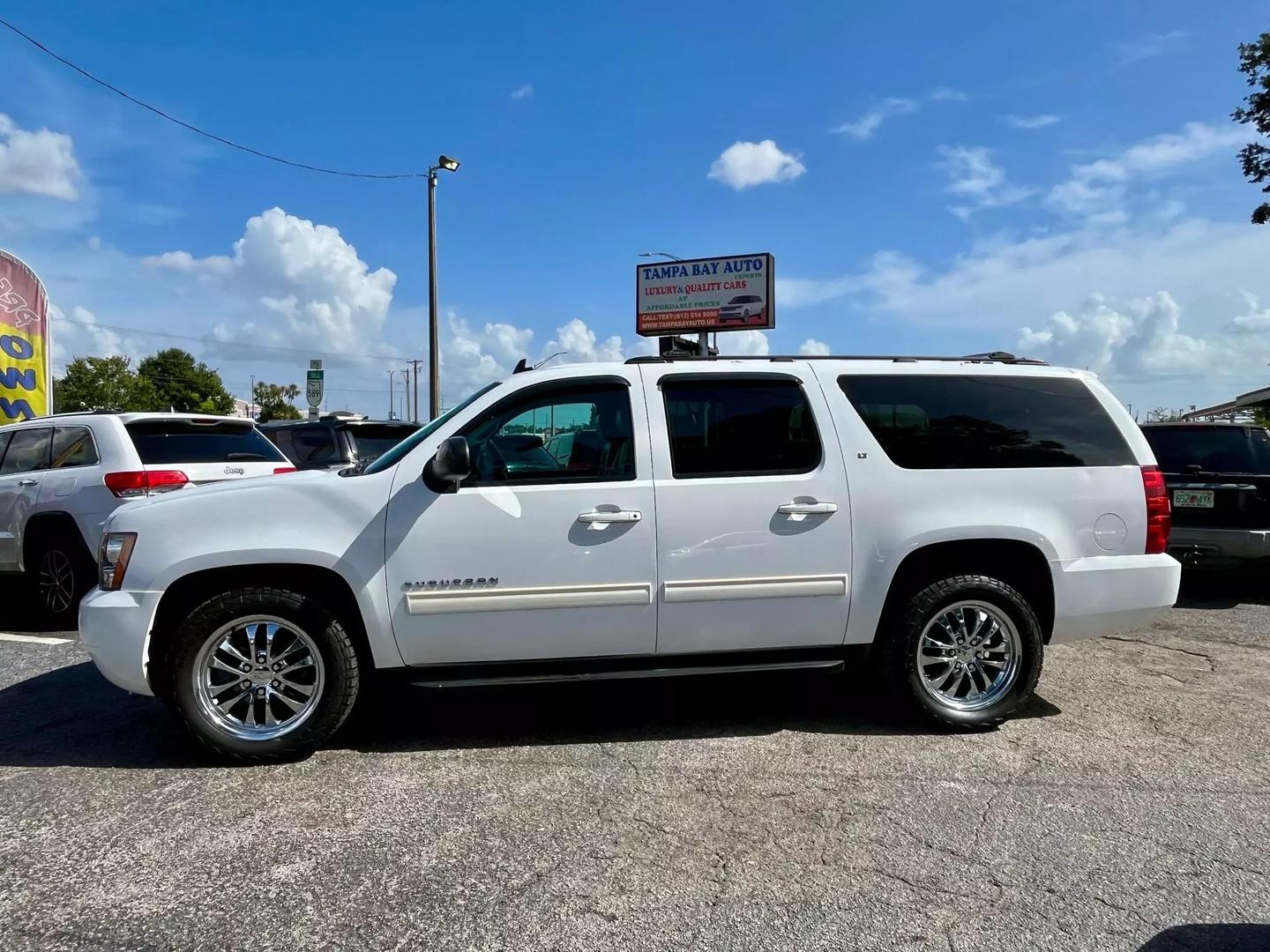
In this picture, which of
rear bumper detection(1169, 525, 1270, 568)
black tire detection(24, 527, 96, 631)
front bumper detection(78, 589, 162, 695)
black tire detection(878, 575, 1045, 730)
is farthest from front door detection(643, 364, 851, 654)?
black tire detection(24, 527, 96, 631)

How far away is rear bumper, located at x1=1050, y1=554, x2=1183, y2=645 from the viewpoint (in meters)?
4.29

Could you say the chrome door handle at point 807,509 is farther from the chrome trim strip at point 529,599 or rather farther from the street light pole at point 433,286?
the street light pole at point 433,286

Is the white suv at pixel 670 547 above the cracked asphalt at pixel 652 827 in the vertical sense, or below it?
above

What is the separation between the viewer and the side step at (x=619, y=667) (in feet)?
13.0

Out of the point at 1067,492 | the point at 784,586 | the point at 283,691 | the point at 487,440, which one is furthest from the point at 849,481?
the point at 283,691

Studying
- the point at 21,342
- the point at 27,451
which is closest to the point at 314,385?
the point at 21,342

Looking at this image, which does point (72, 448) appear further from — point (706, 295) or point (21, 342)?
point (706, 295)

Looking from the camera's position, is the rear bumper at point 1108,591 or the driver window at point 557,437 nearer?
the driver window at point 557,437

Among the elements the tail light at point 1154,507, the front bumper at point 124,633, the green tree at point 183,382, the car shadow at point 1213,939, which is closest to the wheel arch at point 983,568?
the tail light at point 1154,507

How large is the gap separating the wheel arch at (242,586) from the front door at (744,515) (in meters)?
1.49

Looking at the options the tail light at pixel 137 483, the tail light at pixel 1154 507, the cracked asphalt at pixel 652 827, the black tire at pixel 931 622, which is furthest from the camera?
the tail light at pixel 137 483

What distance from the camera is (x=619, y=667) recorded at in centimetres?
409

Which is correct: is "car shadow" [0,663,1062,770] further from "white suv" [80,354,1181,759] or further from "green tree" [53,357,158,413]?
"green tree" [53,357,158,413]

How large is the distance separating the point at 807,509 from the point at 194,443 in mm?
5256
